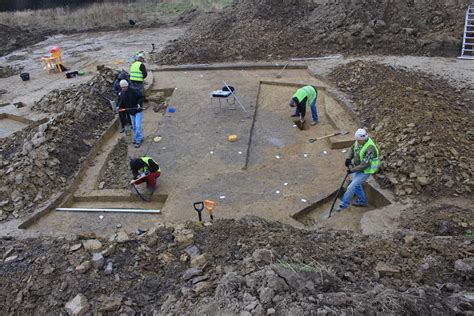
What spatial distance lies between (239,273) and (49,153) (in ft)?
20.0

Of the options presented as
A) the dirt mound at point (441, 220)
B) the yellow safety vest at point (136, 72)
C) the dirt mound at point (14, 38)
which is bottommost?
the dirt mound at point (441, 220)

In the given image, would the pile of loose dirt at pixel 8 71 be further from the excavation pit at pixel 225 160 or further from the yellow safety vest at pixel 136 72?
the yellow safety vest at pixel 136 72

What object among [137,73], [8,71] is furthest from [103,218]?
[8,71]

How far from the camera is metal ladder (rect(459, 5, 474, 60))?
12.9m

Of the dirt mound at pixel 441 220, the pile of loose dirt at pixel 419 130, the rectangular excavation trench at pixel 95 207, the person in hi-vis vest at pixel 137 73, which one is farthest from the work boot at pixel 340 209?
the person in hi-vis vest at pixel 137 73

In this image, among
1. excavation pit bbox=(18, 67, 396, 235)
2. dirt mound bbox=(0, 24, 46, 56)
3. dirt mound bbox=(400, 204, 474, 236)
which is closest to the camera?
dirt mound bbox=(400, 204, 474, 236)

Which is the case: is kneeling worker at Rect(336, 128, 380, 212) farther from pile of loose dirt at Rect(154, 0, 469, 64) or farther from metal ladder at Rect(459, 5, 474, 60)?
metal ladder at Rect(459, 5, 474, 60)

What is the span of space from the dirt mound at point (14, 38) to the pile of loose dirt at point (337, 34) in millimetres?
9367

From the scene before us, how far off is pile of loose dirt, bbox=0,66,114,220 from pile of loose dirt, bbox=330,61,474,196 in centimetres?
655

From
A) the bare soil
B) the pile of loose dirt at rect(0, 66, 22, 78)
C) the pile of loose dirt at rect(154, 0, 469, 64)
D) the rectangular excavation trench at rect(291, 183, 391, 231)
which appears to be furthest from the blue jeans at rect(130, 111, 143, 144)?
the pile of loose dirt at rect(0, 66, 22, 78)

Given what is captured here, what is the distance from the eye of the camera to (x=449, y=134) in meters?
7.55

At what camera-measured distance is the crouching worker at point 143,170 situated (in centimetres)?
762

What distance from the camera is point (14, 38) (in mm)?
20547

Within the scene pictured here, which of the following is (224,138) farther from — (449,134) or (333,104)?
(449,134)
